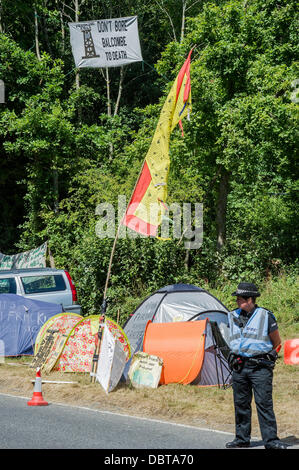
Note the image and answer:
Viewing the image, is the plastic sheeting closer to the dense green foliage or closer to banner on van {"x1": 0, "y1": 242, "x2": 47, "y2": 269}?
the dense green foliage

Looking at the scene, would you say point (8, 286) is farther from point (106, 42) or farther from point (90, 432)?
point (106, 42)

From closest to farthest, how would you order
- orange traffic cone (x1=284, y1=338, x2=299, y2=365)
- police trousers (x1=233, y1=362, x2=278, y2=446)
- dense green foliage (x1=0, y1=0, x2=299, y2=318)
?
1. police trousers (x1=233, y1=362, x2=278, y2=446)
2. orange traffic cone (x1=284, y1=338, x2=299, y2=365)
3. dense green foliage (x1=0, y1=0, x2=299, y2=318)

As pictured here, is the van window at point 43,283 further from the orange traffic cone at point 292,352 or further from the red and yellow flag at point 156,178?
the orange traffic cone at point 292,352

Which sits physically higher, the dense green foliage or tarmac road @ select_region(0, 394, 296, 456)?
the dense green foliage

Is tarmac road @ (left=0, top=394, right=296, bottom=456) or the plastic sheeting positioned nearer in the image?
tarmac road @ (left=0, top=394, right=296, bottom=456)

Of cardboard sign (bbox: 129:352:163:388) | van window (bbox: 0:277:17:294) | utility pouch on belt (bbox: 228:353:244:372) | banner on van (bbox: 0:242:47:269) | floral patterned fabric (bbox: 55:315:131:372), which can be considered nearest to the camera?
utility pouch on belt (bbox: 228:353:244:372)

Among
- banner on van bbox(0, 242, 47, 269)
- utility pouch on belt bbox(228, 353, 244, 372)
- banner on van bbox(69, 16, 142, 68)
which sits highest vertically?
banner on van bbox(69, 16, 142, 68)

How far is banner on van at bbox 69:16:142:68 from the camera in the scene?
2105 cm

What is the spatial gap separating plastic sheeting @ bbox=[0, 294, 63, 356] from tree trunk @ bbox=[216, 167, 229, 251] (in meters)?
8.09

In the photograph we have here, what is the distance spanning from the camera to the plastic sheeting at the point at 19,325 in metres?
13.0

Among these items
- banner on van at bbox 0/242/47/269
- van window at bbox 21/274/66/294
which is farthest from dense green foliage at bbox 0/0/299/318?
van window at bbox 21/274/66/294

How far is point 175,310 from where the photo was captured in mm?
12242

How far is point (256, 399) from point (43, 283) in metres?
9.20

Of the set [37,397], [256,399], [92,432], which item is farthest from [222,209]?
[256,399]
